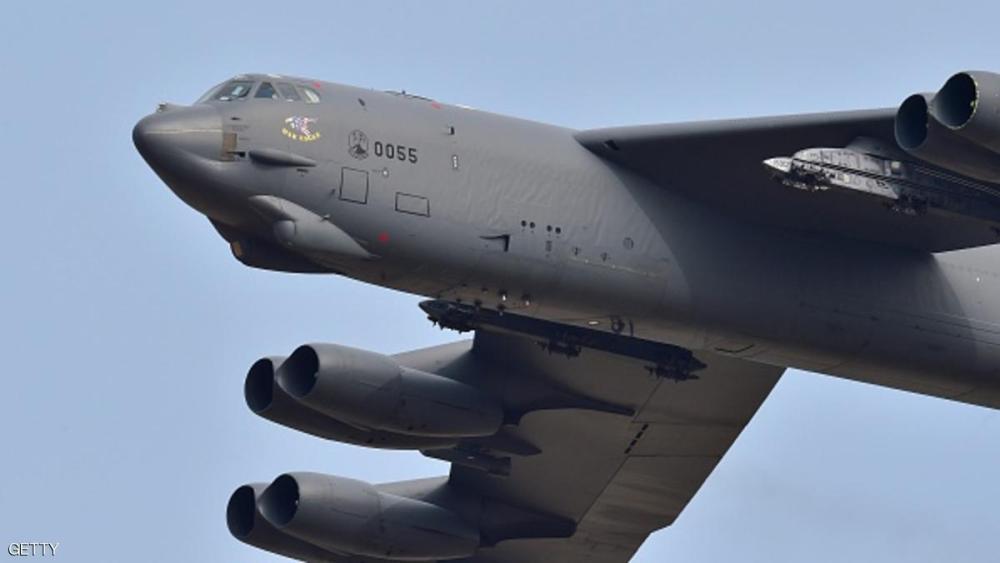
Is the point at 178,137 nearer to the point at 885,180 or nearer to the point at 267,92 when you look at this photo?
the point at 267,92

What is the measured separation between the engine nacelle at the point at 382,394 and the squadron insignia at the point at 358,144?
4.34 m

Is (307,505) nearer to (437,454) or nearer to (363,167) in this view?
(437,454)

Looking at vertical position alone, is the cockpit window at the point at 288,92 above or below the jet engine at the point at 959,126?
above

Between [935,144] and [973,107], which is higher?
[973,107]

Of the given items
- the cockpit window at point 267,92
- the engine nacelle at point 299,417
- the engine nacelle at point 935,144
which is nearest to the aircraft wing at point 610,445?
Answer: the engine nacelle at point 299,417

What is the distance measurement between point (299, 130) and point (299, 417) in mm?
5622

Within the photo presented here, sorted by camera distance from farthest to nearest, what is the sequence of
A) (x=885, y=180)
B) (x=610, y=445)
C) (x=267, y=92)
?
(x=610, y=445) → (x=267, y=92) → (x=885, y=180)

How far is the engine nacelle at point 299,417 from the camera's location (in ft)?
105

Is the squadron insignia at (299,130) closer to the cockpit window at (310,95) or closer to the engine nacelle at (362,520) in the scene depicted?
the cockpit window at (310,95)

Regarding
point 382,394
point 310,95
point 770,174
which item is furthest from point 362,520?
point 770,174

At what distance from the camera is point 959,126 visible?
26.1 metres

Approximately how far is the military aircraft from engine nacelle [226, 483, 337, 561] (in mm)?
42

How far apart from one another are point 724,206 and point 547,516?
751 centimetres

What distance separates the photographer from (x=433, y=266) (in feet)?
91.8
